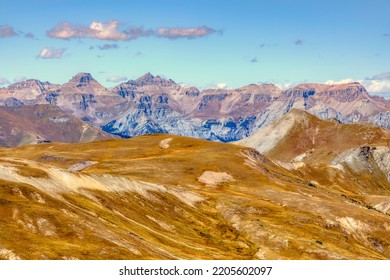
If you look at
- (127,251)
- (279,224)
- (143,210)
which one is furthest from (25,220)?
(279,224)

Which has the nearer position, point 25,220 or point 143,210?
point 25,220

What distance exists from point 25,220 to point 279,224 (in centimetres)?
7918

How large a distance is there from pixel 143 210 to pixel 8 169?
110ft

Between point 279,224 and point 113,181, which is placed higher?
point 113,181

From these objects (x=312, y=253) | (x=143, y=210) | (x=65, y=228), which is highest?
(x=65, y=228)

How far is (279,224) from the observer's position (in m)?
148

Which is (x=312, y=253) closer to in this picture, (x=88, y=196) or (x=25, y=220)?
(x=88, y=196)
